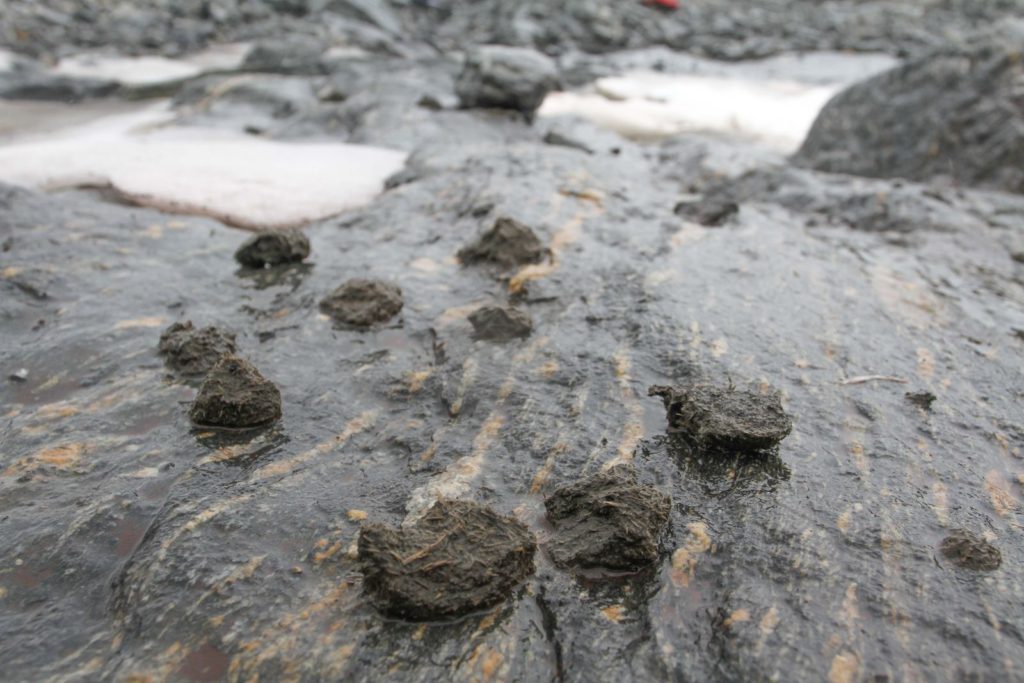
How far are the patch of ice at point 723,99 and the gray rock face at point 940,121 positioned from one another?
916 mm

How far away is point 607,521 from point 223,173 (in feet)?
13.4

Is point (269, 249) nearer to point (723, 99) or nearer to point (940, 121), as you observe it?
point (940, 121)

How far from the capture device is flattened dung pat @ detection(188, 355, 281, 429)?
93.9 inches

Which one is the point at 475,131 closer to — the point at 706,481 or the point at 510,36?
the point at 706,481

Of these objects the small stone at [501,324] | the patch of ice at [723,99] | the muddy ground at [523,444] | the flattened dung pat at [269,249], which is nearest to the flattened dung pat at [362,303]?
the muddy ground at [523,444]

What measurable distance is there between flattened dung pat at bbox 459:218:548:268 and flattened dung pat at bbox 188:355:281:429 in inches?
57.9

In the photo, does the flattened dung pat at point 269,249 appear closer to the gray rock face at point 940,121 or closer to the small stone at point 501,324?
the small stone at point 501,324

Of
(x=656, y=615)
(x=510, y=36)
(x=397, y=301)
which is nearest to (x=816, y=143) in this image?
(x=397, y=301)

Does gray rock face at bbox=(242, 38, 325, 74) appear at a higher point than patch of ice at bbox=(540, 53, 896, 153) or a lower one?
higher

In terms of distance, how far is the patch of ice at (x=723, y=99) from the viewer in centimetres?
789

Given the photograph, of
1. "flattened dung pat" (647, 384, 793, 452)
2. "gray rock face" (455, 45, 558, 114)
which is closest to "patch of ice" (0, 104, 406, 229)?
"gray rock face" (455, 45, 558, 114)

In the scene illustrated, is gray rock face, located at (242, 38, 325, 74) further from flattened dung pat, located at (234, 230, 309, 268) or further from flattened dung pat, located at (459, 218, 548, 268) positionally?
flattened dung pat, located at (459, 218, 548, 268)

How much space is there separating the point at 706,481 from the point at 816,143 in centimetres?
511

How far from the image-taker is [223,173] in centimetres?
505
